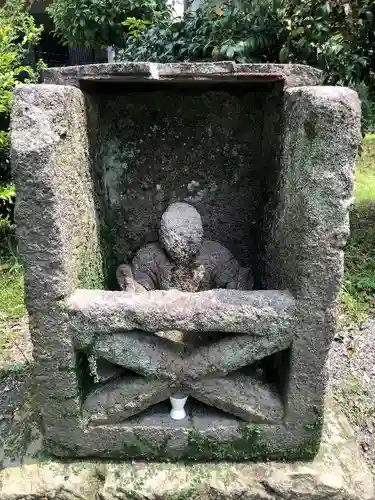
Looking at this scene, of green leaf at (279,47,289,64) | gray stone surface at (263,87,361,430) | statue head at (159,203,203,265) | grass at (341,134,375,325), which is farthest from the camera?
grass at (341,134,375,325)

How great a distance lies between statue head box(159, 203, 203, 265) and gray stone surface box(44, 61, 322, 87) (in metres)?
0.55

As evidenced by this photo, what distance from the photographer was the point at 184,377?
4.96ft

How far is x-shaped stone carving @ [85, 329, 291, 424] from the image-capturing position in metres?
1.46

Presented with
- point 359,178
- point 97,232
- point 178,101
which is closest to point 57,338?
point 97,232

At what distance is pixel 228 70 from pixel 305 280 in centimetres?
68

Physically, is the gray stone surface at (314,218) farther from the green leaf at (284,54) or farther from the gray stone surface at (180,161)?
the green leaf at (284,54)

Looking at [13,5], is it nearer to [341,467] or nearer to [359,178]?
[359,178]

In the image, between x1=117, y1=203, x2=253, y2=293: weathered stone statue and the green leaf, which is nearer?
x1=117, y1=203, x2=253, y2=293: weathered stone statue

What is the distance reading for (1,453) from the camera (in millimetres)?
1680

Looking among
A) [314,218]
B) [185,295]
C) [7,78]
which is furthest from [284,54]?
[7,78]

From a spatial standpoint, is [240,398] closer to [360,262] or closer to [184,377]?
[184,377]

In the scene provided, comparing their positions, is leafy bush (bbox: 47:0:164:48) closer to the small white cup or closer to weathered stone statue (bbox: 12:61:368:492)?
weathered stone statue (bbox: 12:61:368:492)

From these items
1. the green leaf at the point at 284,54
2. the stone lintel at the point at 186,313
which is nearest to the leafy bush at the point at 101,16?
the green leaf at the point at 284,54

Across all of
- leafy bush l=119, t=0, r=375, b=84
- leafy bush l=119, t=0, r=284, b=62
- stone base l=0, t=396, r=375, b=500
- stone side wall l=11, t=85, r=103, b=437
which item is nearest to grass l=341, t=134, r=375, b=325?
leafy bush l=119, t=0, r=375, b=84
